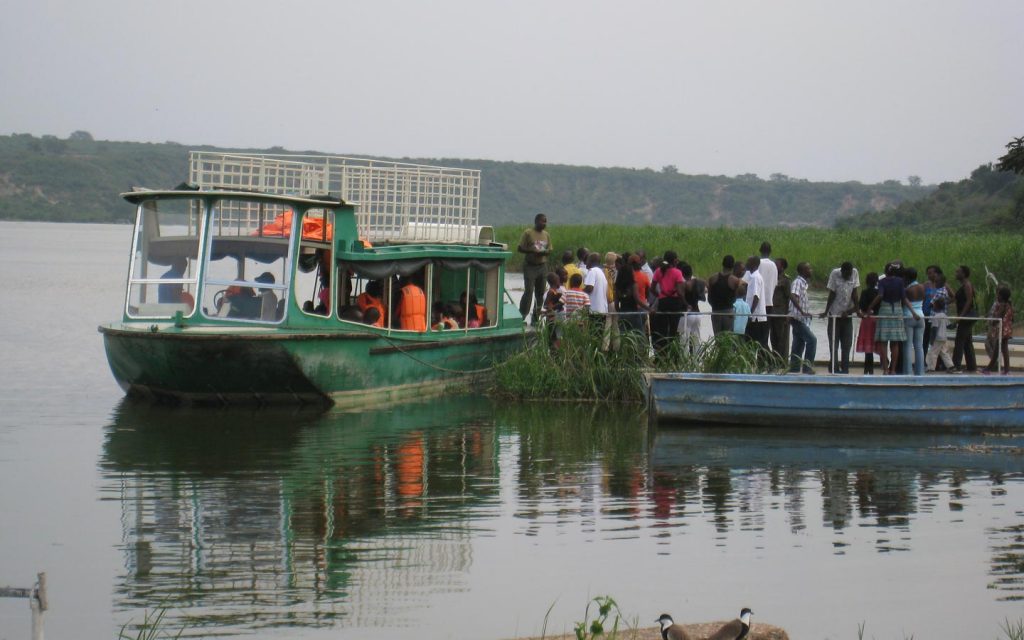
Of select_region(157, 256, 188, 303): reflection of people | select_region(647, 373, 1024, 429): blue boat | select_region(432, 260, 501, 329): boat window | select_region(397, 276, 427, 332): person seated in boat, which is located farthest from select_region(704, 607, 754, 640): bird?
select_region(432, 260, 501, 329): boat window

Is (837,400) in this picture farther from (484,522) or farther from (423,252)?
(484,522)

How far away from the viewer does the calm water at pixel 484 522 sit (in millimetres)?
9188

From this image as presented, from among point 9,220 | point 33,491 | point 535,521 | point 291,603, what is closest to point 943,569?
point 535,521

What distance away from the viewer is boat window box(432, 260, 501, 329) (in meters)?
20.6

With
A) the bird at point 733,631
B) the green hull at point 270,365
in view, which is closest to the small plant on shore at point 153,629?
the bird at point 733,631

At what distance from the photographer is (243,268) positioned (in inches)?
692

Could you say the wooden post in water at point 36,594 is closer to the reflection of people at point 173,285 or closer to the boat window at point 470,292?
the reflection of people at point 173,285

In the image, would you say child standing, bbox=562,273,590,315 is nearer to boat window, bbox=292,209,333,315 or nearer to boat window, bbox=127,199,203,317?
boat window, bbox=292,209,333,315

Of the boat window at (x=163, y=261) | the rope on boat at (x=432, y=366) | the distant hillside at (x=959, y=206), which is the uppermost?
the distant hillside at (x=959, y=206)

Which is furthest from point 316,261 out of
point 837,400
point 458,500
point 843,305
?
point 843,305

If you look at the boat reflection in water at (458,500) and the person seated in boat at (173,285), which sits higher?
the person seated in boat at (173,285)

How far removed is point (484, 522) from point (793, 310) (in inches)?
353

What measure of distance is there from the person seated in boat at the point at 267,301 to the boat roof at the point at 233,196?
93 cm

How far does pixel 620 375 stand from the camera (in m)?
19.0
